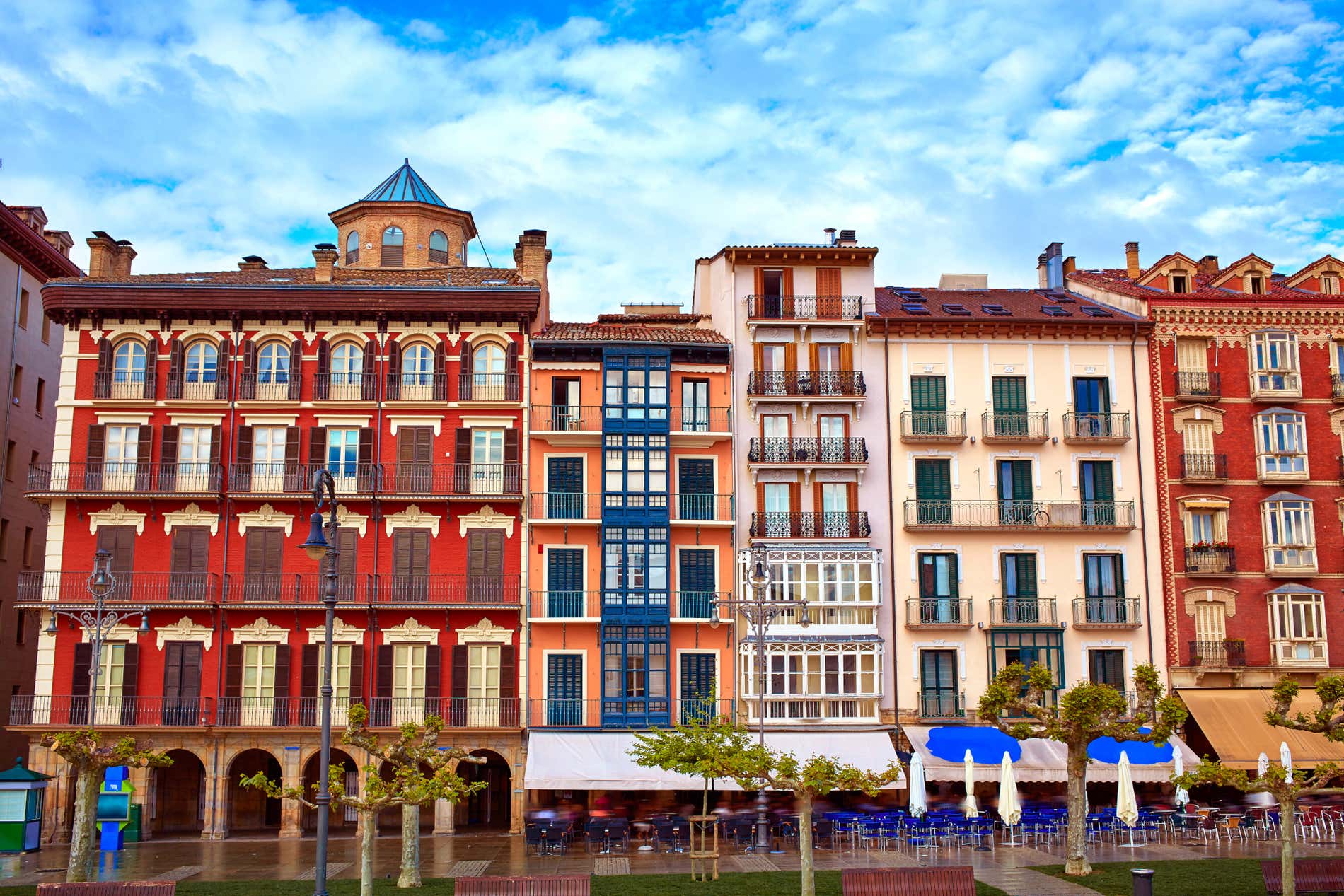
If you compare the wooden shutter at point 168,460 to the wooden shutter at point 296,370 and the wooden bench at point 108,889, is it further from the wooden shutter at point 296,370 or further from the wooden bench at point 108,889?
the wooden bench at point 108,889

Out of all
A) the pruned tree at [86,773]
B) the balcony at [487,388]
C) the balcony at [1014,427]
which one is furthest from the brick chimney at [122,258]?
the balcony at [1014,427]

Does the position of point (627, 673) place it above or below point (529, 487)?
below

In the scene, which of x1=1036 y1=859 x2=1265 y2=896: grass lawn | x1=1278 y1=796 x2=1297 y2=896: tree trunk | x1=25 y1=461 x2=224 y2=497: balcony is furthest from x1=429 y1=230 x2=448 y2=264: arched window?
x1=1278 y1=796 x2=1297 y2=896: tree trunk

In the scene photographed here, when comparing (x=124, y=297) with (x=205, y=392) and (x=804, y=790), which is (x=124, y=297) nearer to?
(x=205, y=392)

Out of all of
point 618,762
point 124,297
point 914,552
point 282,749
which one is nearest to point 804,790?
point 618,762

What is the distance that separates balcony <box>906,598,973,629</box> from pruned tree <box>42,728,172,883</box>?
867 inches

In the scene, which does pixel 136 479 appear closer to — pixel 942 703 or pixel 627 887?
pixel 627 887

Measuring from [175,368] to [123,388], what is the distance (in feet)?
5.67

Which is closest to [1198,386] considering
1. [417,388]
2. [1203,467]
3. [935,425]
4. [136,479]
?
[1203,467]

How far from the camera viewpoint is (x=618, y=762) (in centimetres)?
3656

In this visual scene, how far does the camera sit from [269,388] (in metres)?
40.3

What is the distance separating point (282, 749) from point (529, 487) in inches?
428

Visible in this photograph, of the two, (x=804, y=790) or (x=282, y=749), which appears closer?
(x=804, y=790)

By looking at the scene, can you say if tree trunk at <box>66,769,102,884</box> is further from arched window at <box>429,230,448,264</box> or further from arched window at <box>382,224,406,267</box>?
arched window at <box>429,230,448,264</box>
